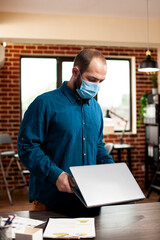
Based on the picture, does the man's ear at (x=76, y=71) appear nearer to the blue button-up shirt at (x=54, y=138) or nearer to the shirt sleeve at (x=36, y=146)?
the blue button-up shirt at (x=54, y=138)

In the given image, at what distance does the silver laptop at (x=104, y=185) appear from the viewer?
52.9 inches

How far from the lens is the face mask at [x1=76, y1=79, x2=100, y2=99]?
5.50ft

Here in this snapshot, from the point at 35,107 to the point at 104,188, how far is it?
1.83 ft

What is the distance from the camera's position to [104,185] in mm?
1400

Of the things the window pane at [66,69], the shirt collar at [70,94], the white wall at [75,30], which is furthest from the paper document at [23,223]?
the window pane at [66,69]

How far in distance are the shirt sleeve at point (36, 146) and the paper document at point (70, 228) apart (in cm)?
19

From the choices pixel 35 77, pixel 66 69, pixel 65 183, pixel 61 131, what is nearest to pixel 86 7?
pixel 66 69

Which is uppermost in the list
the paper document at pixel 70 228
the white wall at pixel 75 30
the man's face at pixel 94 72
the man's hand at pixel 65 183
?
the white wall at pixel 75 30

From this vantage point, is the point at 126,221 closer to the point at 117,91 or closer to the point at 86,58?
the point at 86,58

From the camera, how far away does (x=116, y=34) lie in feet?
→ 16.4

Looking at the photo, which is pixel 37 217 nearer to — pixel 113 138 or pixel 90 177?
pixel 90 177

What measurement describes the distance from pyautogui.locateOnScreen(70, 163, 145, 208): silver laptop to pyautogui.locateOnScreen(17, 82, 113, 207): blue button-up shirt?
206 millimetres

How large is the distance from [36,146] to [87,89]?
402mm

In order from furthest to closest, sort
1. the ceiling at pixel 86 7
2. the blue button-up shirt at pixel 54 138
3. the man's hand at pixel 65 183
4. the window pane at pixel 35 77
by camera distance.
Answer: the window pane at pixel 35 77 → the ceiling at pixel 86 7 → the blue button-up shirt at pixel 54 138 → the man's hand at pixel 65 183
